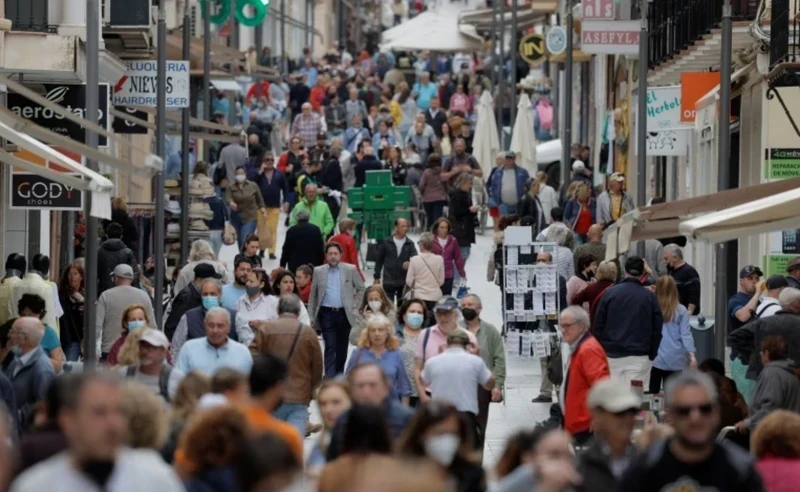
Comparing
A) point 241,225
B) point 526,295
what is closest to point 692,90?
point 526,295

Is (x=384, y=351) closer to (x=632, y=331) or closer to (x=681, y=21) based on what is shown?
(x=632, y=331)

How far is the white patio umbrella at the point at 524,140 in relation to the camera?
135 feet

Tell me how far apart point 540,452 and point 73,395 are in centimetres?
198

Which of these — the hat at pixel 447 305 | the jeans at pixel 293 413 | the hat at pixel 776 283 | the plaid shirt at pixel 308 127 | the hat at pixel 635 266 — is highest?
the plaid shirt at pixel 308 127

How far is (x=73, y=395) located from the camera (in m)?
8.35

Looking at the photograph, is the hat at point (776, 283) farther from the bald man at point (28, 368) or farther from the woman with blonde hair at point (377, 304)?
the bald man at point (28, 368)

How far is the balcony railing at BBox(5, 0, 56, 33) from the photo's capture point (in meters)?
23.4

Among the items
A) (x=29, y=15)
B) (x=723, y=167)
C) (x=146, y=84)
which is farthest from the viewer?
(x=146, y=84)

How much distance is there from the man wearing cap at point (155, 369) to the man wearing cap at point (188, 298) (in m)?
6.41

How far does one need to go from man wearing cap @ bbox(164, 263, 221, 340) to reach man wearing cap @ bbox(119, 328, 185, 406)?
21.0 feet

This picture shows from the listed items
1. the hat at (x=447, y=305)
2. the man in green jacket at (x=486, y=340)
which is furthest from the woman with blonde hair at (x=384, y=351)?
the man in green jacket at (x=486, y=340)

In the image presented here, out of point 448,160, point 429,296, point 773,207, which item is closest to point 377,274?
point 429,296

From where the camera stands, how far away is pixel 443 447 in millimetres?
9922

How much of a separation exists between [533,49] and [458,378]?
36.0 m
